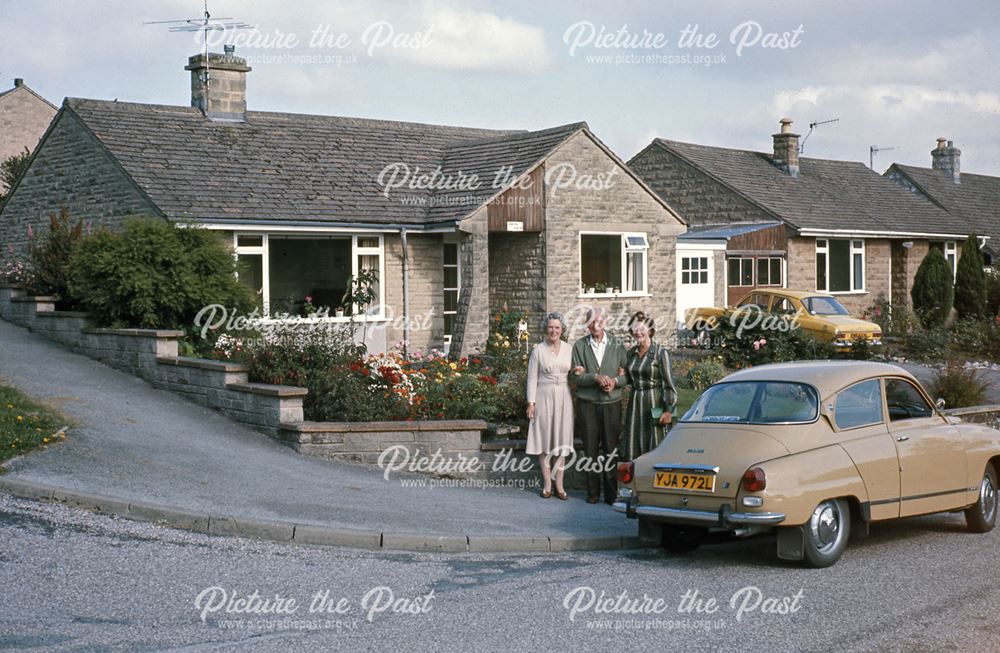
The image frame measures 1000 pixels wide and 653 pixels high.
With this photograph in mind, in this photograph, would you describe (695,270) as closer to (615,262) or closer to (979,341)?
(615,262)

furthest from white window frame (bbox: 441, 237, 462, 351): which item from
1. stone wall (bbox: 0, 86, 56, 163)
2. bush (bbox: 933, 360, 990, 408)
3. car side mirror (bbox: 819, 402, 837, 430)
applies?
stone wall (bbox: 0, 86, 56, 163)

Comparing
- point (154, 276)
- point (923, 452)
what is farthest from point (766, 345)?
point (154, 276)

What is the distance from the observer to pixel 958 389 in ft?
55.1

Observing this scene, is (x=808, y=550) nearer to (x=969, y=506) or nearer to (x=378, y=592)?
(x=969, y=506)

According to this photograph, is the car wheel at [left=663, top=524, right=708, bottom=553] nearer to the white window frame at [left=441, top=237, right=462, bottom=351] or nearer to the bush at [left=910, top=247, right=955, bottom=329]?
the white window frame at [left=441, top=237, right=462, bottom=351]

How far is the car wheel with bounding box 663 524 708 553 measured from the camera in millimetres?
9461

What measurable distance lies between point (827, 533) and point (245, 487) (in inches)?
212

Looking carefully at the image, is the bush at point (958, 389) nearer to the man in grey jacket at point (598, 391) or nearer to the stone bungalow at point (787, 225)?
the man in grey jacket at point (598, 391)

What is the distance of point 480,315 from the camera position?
22625 mm

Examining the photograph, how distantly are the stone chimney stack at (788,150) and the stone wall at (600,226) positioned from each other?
46.6 feet

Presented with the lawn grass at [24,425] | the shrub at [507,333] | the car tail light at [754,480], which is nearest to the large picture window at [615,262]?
the shrub at [507,333]

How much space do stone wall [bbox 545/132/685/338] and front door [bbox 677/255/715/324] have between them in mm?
3098

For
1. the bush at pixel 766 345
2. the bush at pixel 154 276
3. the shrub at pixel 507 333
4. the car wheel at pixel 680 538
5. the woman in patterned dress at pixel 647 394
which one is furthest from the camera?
the shrub at pixel 507 333

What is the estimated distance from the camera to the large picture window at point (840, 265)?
35750 millimetres
